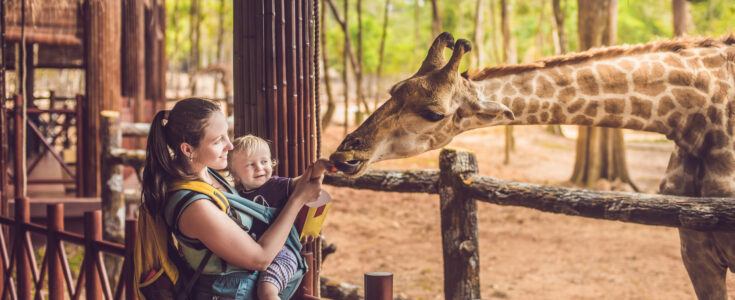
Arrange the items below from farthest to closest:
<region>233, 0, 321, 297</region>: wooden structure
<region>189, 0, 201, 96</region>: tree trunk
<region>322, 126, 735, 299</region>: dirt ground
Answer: <region>189, 0, 201, 96</region>: tree trunk
<region>322, 126, 735, 299</region>: dirt ground
<region>233, 0, 321, 297</region>: wooden structure

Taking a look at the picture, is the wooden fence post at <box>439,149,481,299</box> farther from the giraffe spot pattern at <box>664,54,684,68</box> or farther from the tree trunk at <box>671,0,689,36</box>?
the tree trunk at <box>671,0,689,36</box>

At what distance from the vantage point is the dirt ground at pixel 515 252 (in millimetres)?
8117

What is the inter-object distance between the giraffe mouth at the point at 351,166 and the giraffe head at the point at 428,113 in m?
0.03

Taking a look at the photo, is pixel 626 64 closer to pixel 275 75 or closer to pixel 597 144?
pixel 275 75

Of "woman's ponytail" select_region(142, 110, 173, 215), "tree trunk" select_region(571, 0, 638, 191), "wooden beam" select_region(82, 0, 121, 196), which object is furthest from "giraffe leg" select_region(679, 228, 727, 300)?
"tree trunk" select_region(571, 0, 638, 191)

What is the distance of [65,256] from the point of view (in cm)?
447

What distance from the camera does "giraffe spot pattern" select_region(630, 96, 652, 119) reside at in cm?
433

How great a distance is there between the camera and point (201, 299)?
8.58ft

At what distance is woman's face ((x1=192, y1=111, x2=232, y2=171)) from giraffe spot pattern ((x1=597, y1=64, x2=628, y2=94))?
94.7 inches

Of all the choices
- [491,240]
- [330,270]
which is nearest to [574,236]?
[491,240]

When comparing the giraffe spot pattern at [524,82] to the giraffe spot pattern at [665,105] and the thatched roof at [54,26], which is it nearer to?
the giraffe spot pattern at [665,105]

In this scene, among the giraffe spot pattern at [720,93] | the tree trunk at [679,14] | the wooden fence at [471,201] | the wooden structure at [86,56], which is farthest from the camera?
the tree trunk at [679,14]

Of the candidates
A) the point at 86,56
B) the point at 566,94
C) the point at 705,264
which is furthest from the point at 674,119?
the point at 86,56

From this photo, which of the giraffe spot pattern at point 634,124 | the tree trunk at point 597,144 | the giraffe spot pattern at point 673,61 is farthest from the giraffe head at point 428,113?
the tree trunk at point 597,144
